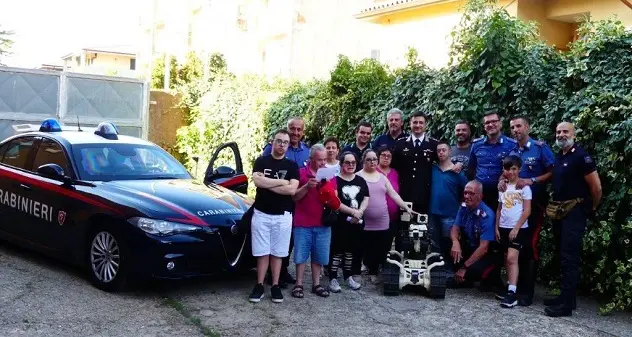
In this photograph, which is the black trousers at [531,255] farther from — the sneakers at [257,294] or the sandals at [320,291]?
the sneakers at [257,294]

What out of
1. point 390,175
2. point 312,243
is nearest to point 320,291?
point 312,243

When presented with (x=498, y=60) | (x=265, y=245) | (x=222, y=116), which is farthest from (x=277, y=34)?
(x=265, y=245)

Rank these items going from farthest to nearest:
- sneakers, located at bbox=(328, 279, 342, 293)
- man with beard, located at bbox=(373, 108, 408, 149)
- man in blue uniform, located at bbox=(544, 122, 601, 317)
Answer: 1. man with beard, located at bbox=(373, 108, 408, 149)
2. sneakers, located at bbox=(328, 279, 342, 293)
3. man in blue uniform, located at bbox=(544, 122, 601, 317)

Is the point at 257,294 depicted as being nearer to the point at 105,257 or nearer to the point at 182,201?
the point at 182,201

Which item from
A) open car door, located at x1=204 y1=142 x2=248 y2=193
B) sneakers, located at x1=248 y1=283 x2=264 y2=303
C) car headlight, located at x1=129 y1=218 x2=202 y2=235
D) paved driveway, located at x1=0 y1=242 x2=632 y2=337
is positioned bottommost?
paved driveway, located at x1=0 y1=242 x2=632 y2=337

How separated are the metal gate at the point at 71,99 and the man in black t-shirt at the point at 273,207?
8764 millimetres

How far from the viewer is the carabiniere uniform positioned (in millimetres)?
7453

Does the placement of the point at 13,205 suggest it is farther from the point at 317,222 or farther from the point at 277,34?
the point at 277,34

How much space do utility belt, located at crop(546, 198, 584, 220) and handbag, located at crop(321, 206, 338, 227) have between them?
78.6 inches

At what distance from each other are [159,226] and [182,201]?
50 centimetres

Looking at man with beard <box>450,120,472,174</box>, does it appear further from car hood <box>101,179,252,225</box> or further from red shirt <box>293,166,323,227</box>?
car hood <box>101,179,252,225</box>

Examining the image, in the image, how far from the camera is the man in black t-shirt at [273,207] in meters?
6.31

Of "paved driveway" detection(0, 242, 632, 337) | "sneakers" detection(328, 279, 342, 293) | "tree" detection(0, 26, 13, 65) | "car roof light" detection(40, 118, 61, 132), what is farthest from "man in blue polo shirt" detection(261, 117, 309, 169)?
"tree" detection(0, 26, 13, 65)

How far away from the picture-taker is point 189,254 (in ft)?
20.7
